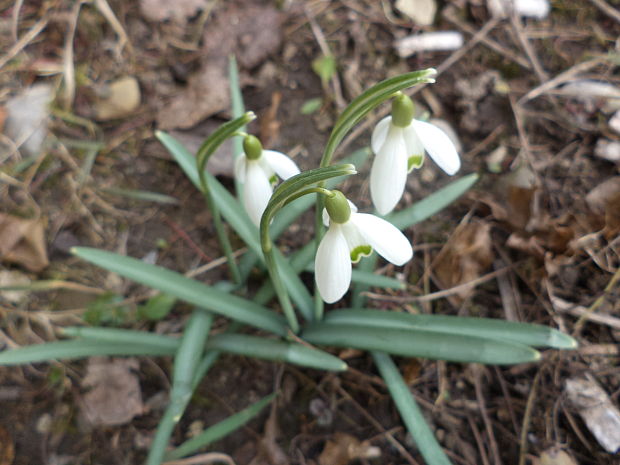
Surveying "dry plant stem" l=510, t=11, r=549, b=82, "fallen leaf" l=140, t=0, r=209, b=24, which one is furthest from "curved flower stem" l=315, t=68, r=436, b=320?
"fallen leaf" l=140, t=0, r=209, b=24

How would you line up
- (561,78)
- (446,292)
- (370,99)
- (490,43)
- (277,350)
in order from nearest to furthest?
(370,99) → (277,350) → (446,292) → (561,78) → (490,43)

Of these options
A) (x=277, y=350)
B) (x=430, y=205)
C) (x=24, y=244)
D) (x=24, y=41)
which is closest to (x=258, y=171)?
(x=277, y=350)

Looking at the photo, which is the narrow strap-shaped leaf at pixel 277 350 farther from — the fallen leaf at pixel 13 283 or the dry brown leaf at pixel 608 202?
the dry brown leaf at pixel 608 202

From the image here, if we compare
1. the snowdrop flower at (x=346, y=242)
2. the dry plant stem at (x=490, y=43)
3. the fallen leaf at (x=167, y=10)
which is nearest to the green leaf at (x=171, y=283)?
the snowdrop flower at (x=346, y=242)

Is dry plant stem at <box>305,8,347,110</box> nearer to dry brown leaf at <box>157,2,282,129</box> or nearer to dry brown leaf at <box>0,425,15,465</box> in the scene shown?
dry brown leaf at <box>157,2,282,129</box>

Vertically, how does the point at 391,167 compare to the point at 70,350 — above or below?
above

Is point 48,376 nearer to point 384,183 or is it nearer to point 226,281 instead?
point 226,281

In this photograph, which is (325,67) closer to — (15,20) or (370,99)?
(370,99)
